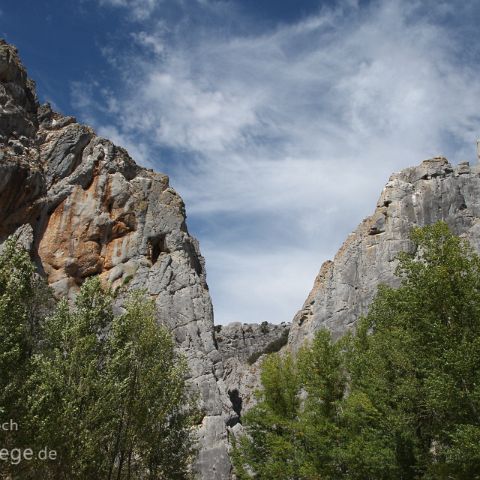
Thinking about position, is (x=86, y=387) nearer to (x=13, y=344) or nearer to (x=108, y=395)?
(x=108, y=395)

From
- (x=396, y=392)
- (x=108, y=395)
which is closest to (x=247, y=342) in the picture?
(x=396, y=392)

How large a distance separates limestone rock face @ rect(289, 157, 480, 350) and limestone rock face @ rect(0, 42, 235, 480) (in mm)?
22810

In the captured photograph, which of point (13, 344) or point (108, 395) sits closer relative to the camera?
point (13, 344)

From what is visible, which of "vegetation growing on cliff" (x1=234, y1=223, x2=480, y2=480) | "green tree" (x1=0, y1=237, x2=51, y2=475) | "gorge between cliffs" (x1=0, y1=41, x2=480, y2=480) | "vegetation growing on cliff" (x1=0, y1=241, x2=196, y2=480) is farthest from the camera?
"gorge between cliffs" (x1=0, y1=41, x2=480, y2=480)

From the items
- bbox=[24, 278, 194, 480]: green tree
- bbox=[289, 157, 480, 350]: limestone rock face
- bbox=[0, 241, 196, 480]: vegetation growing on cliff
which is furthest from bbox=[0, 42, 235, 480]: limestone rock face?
bbox=[0, 241, 196, 480]: vegetation growing on cliff

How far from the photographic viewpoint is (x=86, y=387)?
19781 millimetres

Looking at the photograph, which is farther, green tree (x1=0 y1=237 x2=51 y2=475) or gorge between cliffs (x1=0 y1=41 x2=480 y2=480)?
gorge between cliffs (x1=0 y1=41 x2=480 y2=480)

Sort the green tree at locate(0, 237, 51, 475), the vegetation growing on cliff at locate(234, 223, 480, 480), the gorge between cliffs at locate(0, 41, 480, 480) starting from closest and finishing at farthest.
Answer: the vegetation growing on cliff at locate(234, 223, 480, 480) → the green tree at locate(0, 237, 51, 475) → the gorge between cliffs at locate(0, 41, 480, 480)

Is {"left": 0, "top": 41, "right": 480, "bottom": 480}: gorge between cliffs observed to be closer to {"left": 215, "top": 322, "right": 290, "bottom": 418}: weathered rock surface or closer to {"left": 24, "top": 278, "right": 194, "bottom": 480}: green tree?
{"left": 24, "top": 278, "right": 194, "bottom": 480}: green tree

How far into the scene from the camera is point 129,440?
23109mm

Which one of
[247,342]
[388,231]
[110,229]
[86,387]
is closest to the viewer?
[86,387]

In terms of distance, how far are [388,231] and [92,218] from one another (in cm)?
4346

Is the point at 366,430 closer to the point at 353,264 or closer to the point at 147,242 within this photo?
the point at 147,242

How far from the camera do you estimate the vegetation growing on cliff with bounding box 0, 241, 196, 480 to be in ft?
58.0
